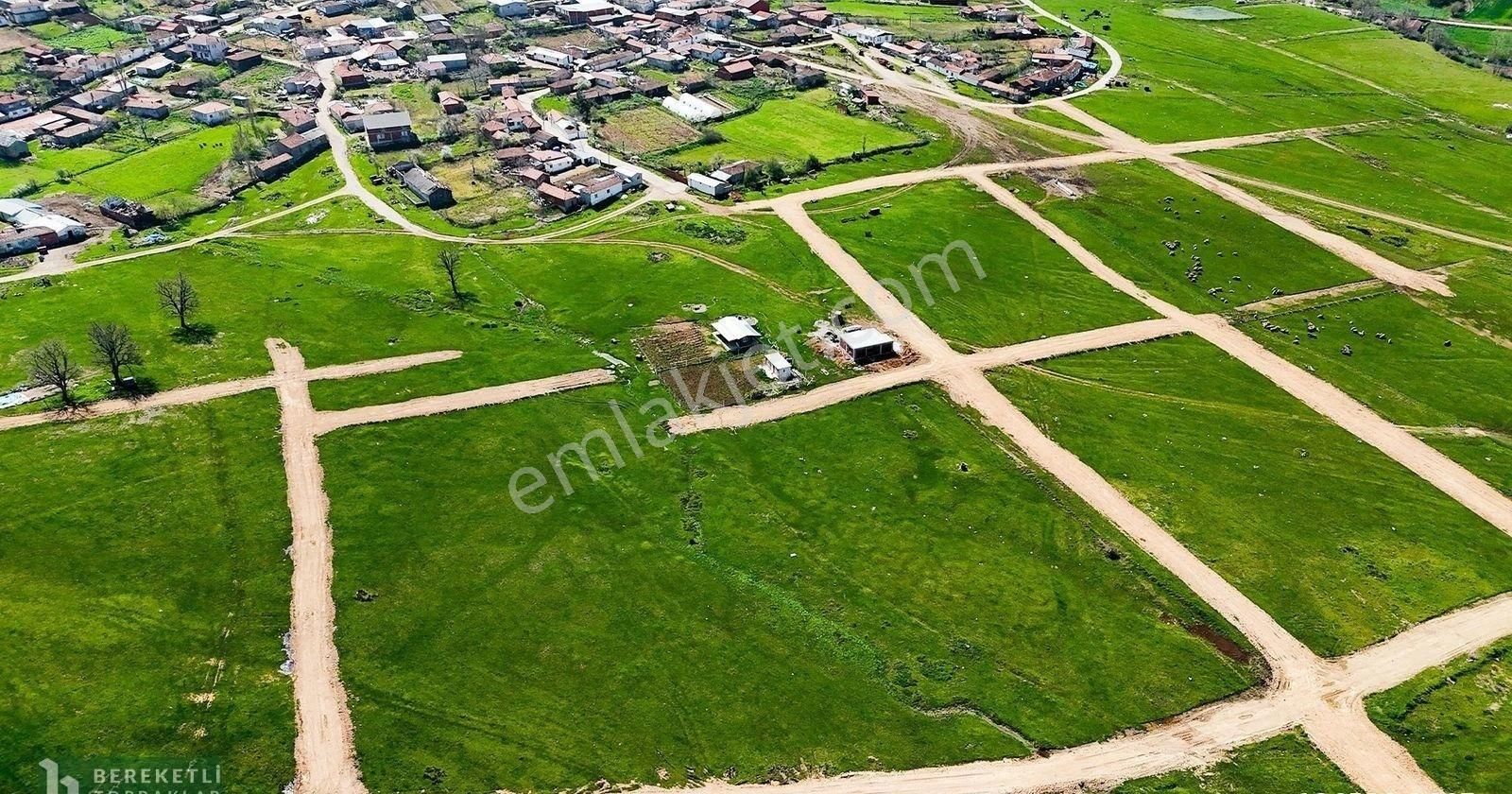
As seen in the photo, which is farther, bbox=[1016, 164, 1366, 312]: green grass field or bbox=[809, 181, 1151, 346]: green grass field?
bbox=[1016, 164, 1366, 312]: green grass field

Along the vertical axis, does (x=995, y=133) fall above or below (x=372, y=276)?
above

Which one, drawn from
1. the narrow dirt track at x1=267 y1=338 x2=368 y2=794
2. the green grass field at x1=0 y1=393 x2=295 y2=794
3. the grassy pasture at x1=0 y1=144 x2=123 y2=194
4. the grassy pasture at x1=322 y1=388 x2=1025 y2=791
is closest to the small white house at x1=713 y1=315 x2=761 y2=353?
the grassy pasture at x1=322 y1=388 x2=1025 y2=791

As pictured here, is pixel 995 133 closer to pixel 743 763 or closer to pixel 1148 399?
pixel 1148 399

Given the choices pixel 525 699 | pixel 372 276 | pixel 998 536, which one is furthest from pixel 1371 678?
pixel 372 276

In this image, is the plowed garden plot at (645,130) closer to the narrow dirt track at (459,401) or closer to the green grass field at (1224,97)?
the narrow dirt track at (459,401)

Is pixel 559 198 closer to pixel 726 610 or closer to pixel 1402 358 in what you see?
pixel 726 610

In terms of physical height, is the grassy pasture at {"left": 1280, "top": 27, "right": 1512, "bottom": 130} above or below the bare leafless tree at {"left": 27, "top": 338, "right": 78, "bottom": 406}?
above

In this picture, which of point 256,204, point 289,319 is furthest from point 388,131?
point 289,319

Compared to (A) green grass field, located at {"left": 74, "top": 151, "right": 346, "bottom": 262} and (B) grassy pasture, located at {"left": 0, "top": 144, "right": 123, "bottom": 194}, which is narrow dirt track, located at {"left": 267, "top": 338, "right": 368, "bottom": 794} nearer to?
(A) green grass field, located at {"left": 74, "top": 151, "right": 346, "bottom": 262}
